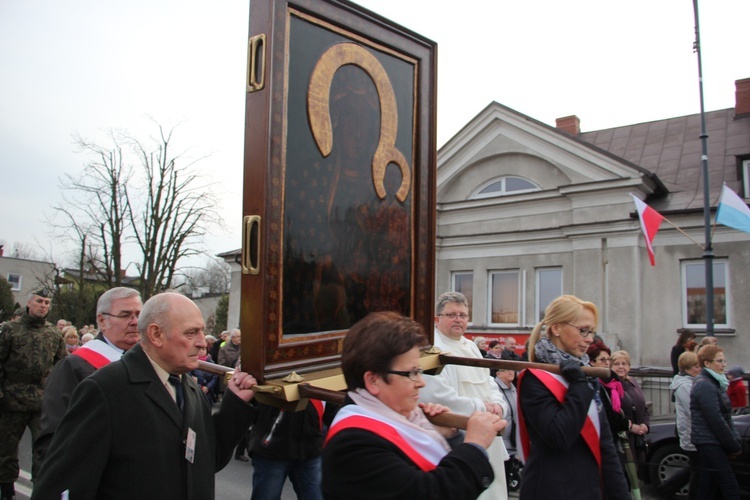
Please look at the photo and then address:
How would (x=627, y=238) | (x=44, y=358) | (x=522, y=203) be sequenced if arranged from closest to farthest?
(x=44, y=358) < (x=627, y=238) < (x=522, y=203)

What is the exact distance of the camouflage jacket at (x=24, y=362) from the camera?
256 inches

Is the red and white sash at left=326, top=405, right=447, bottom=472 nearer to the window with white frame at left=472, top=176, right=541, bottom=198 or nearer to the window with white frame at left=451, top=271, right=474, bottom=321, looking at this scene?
the window with white frame at left=472, top=176, right=541, bottom=198

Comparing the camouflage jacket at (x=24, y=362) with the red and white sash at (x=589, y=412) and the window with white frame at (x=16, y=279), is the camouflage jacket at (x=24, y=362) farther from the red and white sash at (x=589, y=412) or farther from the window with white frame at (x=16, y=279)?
the window with white frame at (x=16, y=279)

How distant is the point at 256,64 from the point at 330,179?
0.55 m

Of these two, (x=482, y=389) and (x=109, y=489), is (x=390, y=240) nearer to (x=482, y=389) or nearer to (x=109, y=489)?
(x=109, y=489)

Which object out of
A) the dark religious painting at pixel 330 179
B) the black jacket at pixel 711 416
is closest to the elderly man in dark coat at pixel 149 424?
the dark religious painting at pixel 330 179

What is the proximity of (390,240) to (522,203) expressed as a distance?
1549 cm

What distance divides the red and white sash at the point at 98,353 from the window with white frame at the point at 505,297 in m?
15.2

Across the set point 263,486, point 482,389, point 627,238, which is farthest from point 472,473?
point 627,238

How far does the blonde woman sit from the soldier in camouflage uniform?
546 cm

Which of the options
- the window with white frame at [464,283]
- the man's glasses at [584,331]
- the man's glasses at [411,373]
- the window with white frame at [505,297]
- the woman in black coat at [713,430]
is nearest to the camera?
the man's glasses at [411,373]

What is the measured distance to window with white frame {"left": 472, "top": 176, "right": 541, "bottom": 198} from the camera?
18.4m

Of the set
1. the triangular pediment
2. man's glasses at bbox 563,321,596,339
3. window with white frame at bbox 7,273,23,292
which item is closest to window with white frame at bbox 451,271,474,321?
the triangular pediment

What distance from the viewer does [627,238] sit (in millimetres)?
15711
